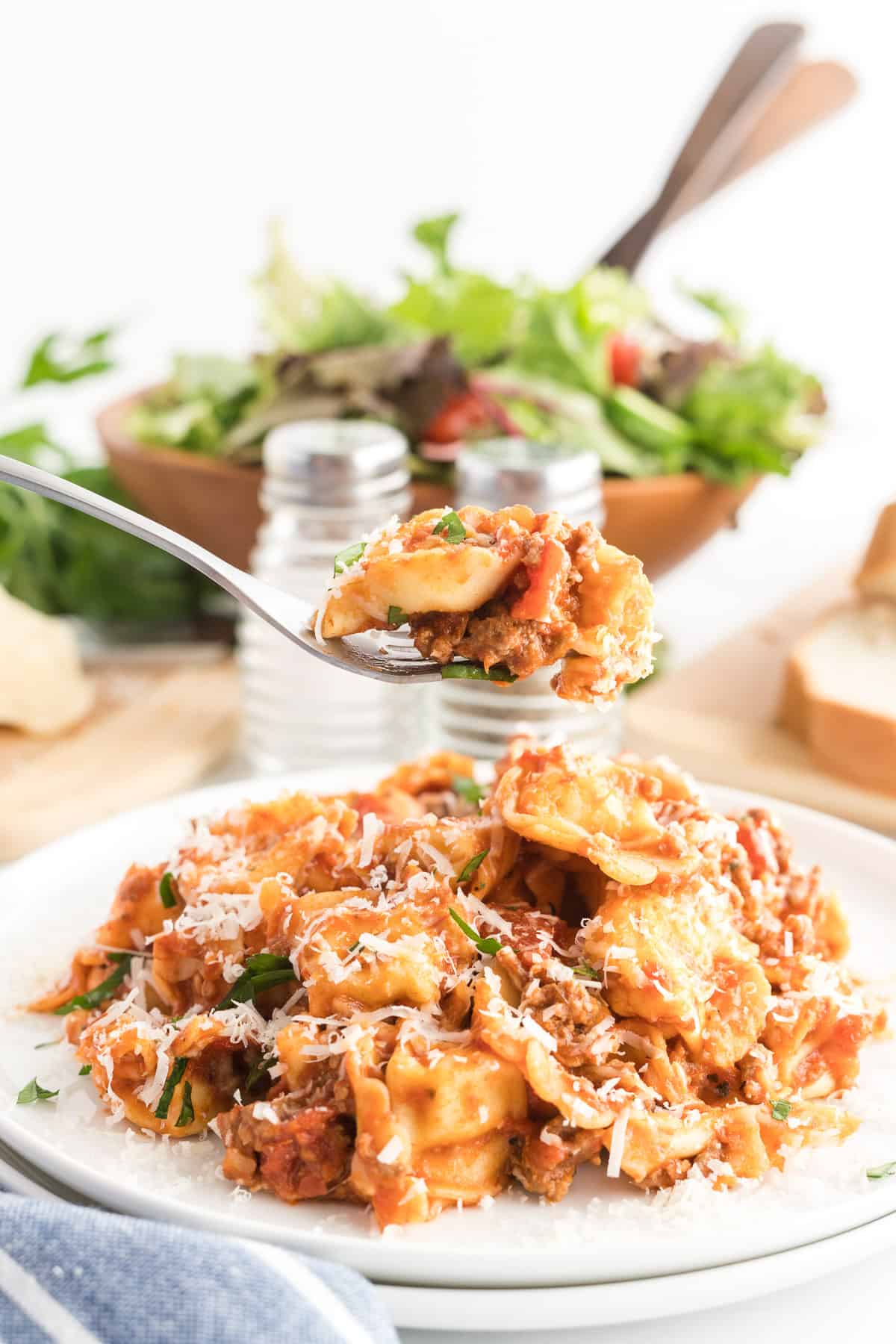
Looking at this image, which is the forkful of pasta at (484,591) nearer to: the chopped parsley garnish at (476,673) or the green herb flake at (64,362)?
the chopped parsley garnish at (476,673)

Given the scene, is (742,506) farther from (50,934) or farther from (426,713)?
Result: (50,934)

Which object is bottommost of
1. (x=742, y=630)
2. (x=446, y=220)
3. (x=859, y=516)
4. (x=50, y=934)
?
(x=859, y=516)

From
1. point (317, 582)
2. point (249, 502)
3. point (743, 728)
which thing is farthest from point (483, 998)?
point (249, 502)

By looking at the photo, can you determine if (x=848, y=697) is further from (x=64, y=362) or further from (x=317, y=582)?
(x=64, y=362)

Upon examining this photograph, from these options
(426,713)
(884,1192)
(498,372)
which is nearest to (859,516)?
(498,372)

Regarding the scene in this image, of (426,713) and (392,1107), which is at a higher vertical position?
(392,1107)

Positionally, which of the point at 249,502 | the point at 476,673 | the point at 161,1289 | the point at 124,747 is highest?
the point at 476,673
